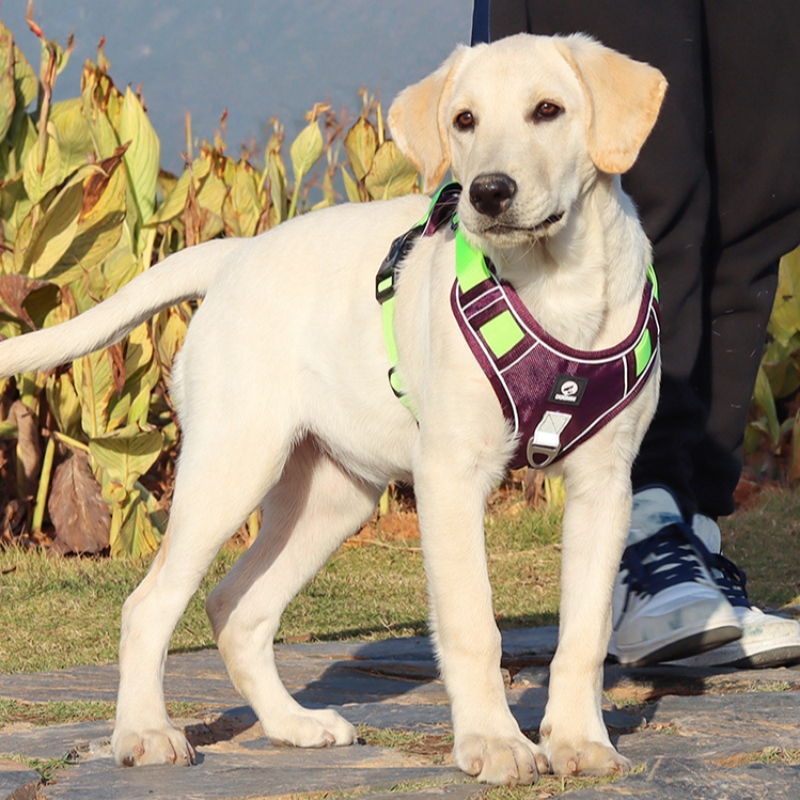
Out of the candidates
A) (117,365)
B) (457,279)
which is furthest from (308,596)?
(457,279)

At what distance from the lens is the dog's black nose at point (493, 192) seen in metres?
2.27

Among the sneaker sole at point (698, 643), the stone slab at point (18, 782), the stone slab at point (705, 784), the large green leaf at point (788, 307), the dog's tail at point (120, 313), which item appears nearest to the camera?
the stone slab at point (705, 784)

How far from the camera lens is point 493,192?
228 centimetres

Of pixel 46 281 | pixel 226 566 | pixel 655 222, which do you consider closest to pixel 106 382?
pixel 46 281

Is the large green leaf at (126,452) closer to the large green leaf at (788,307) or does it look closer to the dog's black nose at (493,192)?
the dog's black nose at (493,192)

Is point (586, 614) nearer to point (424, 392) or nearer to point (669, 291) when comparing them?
point (424, 392)

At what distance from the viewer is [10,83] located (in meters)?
5.32

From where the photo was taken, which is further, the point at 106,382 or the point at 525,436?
the point at 106,382

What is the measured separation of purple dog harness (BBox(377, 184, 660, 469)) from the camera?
2379 millimetres

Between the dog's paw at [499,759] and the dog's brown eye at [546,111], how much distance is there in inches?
45.4

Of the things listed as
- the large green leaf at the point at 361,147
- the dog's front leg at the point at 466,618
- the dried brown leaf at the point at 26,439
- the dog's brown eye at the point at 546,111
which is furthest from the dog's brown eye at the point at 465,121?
the large green leaf at the point at 361,147

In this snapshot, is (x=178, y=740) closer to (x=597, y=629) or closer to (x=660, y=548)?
(x=597, y=629)

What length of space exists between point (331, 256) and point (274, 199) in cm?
307

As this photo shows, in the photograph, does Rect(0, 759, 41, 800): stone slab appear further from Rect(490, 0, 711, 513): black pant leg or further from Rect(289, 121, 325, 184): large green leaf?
Rect(289, 121, 325, 184): large green leaf
